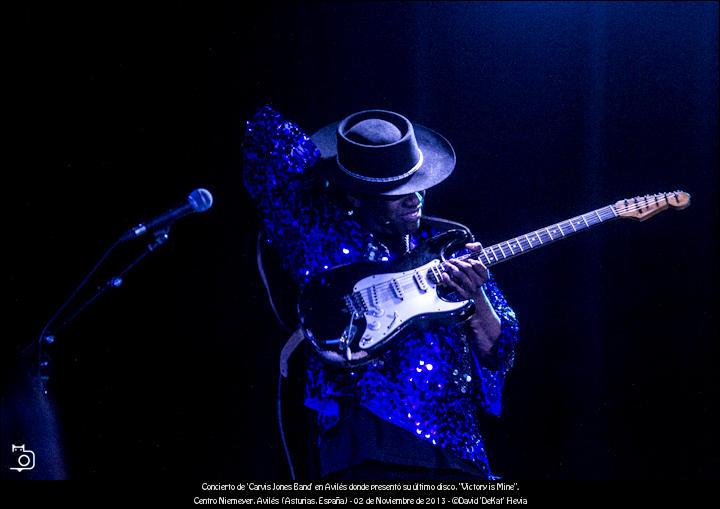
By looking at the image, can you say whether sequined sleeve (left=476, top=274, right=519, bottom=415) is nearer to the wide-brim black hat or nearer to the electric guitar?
the electric guitar

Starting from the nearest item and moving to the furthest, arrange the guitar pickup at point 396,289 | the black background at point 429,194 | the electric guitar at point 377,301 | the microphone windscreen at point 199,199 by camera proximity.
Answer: the microphone windscreen at point 199,199 < the electric guitar at point 377,301 < the guitar pickup at point 396,289 < the black background at point 429,194

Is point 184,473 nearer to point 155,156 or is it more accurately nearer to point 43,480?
point 43,480

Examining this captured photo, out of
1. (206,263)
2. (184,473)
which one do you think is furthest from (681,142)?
(184,473)

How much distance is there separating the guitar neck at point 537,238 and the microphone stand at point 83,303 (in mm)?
1194

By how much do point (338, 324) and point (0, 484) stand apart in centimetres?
110

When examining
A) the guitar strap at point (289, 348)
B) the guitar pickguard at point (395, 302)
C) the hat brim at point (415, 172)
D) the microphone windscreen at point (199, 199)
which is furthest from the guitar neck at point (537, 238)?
the microphone windscreen at point (199, 199)

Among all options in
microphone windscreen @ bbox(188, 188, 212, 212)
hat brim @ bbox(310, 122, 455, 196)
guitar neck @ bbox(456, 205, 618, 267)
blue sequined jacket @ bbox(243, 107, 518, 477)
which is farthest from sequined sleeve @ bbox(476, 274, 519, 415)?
microphone windscreen @ bbox(188, 188, 212, 212)

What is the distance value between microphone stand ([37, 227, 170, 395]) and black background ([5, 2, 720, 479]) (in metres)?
0.81

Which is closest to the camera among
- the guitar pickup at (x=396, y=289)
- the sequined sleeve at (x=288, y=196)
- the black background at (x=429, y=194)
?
the guitar pickup at (x=396, y=289)

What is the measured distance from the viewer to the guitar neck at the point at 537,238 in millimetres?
2482

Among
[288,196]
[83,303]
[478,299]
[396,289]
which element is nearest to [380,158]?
[288,196]

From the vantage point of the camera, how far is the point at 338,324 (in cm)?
223

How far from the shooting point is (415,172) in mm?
2467

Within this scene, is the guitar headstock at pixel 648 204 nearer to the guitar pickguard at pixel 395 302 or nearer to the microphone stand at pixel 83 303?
the guitar pickguard at pixel 395 302
